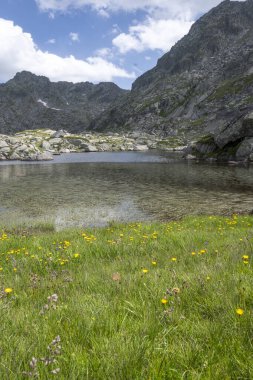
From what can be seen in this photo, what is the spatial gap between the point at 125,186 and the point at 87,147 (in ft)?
389

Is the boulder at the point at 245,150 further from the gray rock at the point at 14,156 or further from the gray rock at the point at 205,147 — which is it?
the gray rock at the point at 14,156

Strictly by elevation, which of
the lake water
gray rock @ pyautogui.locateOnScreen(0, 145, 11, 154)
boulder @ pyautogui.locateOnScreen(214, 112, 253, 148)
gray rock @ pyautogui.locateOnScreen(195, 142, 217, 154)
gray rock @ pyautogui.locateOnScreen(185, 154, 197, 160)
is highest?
boulder @ pyautogui.locateOnScreen(214, 112, 253, 148)

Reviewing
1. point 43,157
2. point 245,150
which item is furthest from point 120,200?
point 43,157

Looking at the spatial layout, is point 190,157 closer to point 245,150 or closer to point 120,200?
point 245,150

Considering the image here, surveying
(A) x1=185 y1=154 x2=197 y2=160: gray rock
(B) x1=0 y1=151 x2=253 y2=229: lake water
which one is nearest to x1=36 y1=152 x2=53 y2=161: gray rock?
(A) x1=185 y1=154 x2=197 y2=160: gray rock

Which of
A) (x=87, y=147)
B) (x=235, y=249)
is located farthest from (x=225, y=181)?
(x=87, y=147)

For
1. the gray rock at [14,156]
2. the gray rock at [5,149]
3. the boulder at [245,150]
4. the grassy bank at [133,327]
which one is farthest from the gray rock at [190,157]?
the grassy bank at [133,327]

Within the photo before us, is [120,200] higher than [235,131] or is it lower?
A: lower

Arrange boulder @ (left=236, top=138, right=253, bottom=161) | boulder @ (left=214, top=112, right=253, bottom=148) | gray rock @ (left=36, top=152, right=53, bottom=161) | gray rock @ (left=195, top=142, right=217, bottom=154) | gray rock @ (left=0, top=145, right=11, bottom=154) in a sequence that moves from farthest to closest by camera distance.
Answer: gray rock @ (left=0, top=145, right=11, bottom=154), gray rock @ (left=36, top=152, right=53, bottom=161), gray rock @ (left=195, top=142, right=217, bottom=154), boulder @ (left=214, top=112, right=253, bottom=148), boulder @ (left=236, top=138, right=253, bottom=161)

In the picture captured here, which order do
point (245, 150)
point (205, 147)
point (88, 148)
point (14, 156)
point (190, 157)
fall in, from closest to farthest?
point (245, 150), point (205, 147), point (190, 157), point (14, 156), point (88, 148)

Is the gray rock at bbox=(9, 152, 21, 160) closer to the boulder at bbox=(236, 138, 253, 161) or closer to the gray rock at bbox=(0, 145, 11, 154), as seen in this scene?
the gray rock at bbox=(0, 145, 11, 154)

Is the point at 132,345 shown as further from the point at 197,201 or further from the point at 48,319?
the point at 197,201

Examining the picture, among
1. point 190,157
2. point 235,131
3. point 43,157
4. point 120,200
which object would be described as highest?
point 235,131

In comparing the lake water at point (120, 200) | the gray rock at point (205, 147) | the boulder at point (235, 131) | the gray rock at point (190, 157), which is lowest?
the lake water at point (120, 200)
